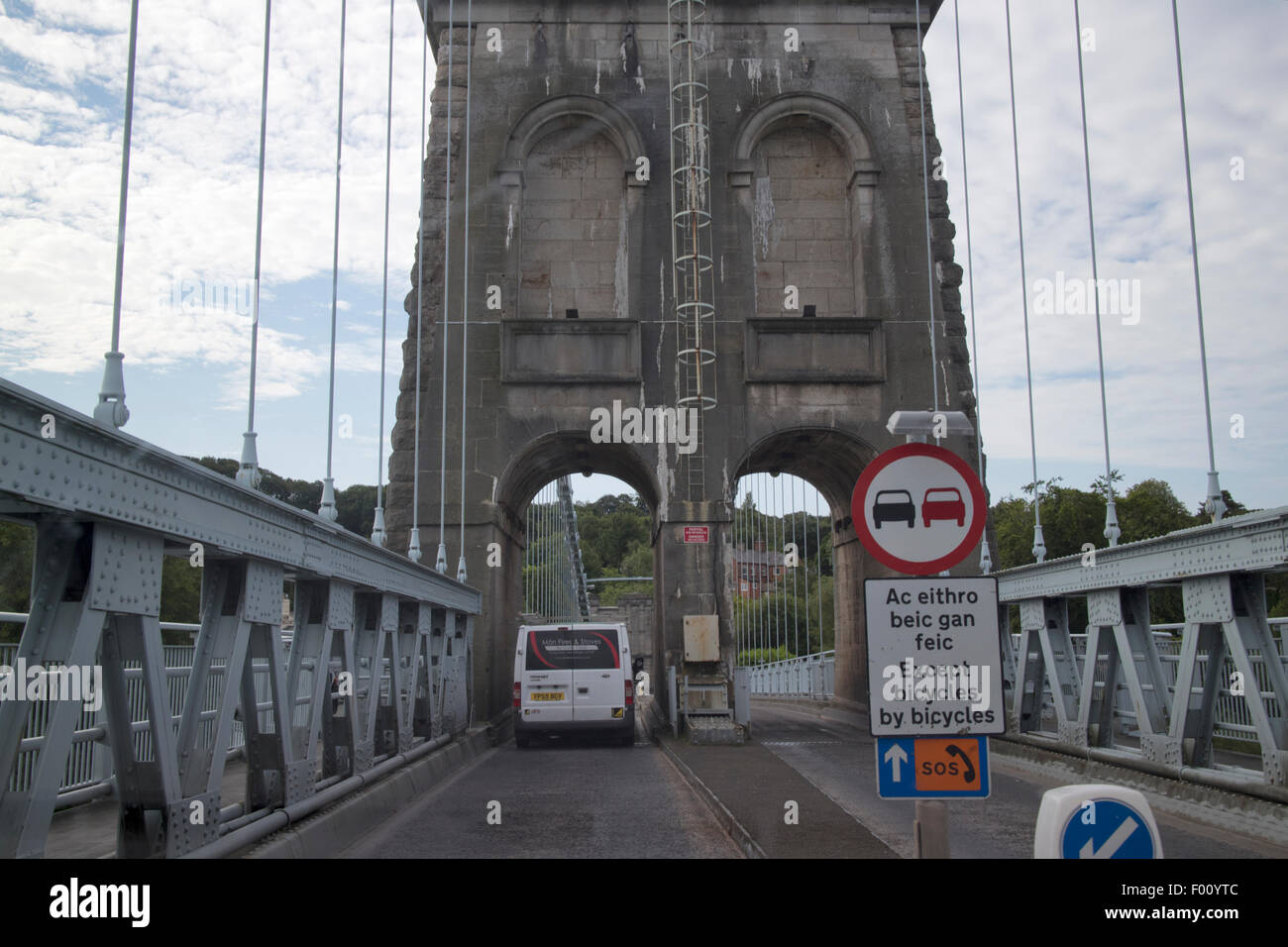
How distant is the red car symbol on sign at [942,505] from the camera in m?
5.36

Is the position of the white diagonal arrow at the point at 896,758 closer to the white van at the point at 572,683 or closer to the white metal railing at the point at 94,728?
the white metal railing at the point at 94,728

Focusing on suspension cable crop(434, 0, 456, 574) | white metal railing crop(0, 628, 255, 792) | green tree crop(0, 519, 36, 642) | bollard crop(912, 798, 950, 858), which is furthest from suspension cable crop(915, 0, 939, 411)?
green tree crop(0, 519, 36, 642)

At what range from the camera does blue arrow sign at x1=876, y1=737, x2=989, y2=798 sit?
16.8 feet

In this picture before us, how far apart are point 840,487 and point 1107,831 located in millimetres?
21416

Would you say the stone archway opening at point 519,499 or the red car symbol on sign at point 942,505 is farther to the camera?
the stone archway opening at point 519,499

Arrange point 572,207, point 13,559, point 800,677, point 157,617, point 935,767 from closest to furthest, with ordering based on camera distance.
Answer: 1. point 935,767
2. point 157,617
3. point 572,207
4. point 13,559
5. point 800,677

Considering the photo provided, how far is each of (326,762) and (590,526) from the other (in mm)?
105117

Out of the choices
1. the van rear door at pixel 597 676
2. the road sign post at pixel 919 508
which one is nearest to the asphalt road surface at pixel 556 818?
the van rear door at pixel 597 676

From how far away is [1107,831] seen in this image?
13.0 feet

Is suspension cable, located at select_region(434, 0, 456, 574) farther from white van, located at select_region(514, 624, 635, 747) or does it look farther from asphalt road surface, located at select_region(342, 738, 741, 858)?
asphalt road surface, located at select_region(342, 738, 741, 858)

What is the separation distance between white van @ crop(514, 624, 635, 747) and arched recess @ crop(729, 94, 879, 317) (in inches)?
272

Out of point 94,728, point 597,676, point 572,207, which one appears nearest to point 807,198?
point 572,207

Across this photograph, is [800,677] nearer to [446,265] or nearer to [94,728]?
[446,265]

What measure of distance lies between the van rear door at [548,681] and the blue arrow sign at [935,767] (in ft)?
47.9
